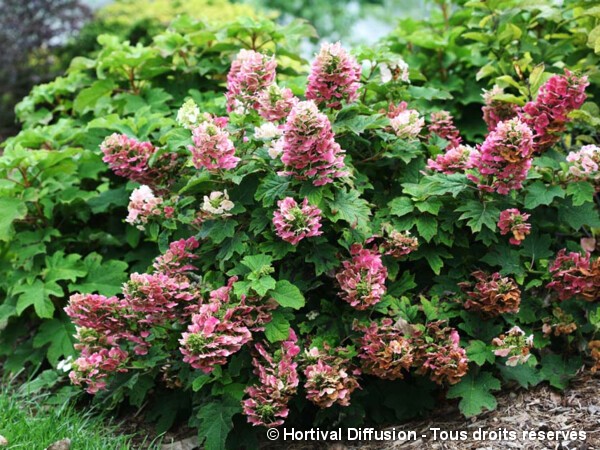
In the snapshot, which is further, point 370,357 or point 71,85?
point 71,85

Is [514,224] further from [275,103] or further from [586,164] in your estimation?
[275,103]

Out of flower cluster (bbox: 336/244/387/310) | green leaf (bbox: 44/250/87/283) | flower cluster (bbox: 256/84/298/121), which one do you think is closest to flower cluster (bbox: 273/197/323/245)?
flower cluster (bbox: 336/244/387/310)

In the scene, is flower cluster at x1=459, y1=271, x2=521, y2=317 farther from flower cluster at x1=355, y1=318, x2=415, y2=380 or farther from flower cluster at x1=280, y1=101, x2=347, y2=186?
flower cluster at x1=280, y1=101, x2=347, y2=186

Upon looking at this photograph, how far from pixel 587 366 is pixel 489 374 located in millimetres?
475

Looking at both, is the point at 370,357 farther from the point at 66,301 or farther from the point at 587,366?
the point at 66,301

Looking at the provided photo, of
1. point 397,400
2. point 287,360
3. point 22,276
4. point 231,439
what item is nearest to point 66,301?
point 22,276

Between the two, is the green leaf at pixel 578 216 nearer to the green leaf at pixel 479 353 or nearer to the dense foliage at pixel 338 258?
the dense foliage at pixel 338 258

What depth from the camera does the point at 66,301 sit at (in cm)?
344

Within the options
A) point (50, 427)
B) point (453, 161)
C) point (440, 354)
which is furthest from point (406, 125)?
point (50, 427)

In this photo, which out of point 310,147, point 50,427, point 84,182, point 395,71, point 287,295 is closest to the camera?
point 310,147

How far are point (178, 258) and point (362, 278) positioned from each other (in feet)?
2.24

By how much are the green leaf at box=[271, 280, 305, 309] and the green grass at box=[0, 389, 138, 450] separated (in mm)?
805

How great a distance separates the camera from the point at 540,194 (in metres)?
2.72

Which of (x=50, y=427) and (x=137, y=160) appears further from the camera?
(x=137, y=160)
